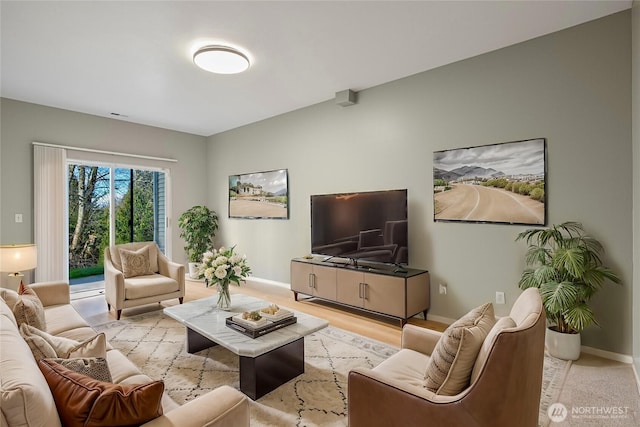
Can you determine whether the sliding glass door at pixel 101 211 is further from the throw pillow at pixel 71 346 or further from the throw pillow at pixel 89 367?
the throw pillow at pixel 89 367

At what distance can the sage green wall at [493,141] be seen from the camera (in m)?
2.64

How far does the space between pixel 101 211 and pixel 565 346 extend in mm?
6242

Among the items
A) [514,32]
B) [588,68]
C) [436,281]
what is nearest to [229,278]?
[436,281]

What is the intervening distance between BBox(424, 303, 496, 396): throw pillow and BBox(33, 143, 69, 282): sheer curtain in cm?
533

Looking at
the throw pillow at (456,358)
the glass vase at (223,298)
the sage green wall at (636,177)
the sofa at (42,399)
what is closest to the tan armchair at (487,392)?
the throw pillow at (456,358)

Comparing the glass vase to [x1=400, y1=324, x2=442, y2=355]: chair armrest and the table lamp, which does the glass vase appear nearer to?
[x1=400, y1=324, x2=442, y2=355]: chair armrest

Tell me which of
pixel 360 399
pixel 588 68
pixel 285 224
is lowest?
pixel 360 399

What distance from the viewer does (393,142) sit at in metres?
3.94

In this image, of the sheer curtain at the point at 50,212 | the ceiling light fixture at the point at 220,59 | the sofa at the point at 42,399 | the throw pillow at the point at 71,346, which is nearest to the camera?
the sofa at the point at 42,399

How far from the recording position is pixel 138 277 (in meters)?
4.14

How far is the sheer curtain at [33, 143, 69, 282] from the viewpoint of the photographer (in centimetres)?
456

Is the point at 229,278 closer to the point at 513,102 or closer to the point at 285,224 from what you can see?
the point at 285,224

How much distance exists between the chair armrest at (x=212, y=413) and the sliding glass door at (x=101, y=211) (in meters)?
5.11

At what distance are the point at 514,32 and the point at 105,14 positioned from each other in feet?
11.1
